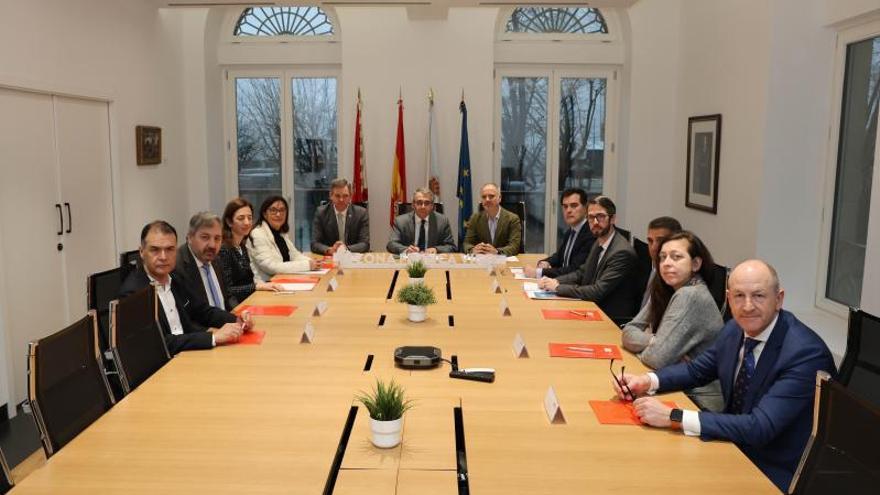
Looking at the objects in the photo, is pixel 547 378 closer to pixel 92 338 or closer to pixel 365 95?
pixel 92 338

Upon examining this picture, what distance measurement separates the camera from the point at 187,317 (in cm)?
362

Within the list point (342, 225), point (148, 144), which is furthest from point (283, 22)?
point (342, 225)

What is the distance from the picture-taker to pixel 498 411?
2.51 m

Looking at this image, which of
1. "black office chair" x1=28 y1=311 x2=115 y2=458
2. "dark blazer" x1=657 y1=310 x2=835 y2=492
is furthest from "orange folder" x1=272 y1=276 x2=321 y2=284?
"dark blazer" x1=657 y1=310 x2=835 y2=492

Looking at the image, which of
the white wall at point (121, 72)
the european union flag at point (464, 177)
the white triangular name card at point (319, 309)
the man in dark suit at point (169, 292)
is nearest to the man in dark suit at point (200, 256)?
the man in dark suit at point (169, 292)

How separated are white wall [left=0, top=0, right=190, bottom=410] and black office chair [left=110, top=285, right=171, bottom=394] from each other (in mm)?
1949

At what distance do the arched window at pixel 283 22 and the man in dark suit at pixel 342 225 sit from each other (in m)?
2.46

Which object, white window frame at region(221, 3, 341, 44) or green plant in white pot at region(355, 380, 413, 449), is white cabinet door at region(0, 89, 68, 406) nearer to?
white window frame at region(221, 3, 341, 44)

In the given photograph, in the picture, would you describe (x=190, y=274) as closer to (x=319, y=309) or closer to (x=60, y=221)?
(x=319, y=309)

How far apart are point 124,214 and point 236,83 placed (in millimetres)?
2622

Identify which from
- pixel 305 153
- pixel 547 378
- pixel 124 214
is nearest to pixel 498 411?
pixel 547 378

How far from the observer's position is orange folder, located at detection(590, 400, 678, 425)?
95.4 inches

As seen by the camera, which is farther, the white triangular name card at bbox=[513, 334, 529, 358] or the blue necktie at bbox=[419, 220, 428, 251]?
the blue necktie at bbox=[419, 220, 428, 251]

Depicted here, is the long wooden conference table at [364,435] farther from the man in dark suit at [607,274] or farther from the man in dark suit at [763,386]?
the man in dark suit at [607,274]
